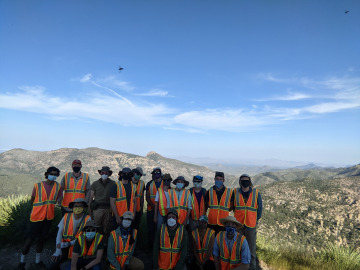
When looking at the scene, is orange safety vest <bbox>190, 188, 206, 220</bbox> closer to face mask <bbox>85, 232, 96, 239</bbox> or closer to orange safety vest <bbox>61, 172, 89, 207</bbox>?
face mask <bbox>85, 232, 96, 239</bbox>

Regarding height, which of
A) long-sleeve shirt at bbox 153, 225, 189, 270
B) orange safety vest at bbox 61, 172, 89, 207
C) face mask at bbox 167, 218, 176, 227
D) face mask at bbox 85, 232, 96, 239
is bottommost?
long-sleeve shirt at bbox 153, 225, 189, 270

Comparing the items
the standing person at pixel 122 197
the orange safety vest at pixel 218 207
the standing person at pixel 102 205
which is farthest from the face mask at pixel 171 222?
the standing person at pixel 102 205

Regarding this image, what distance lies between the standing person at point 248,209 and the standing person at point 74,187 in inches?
162

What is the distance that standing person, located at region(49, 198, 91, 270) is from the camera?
4.44 m

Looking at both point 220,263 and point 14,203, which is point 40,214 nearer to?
point 220,263

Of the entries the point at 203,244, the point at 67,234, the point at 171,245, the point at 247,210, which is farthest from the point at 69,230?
the point at 247,210

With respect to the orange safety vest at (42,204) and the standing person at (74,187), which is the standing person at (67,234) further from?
the standing person at (74,187)

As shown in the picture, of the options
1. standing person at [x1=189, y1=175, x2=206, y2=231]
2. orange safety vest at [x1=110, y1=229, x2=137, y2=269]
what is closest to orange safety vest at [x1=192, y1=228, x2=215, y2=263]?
standing person at [x1=189, y1=175, x2=206, y2=231]

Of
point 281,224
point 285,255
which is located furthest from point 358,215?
point 285,255

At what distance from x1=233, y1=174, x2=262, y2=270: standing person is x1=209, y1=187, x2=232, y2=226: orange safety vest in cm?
24

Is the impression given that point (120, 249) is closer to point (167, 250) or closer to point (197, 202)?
point (167, 250)

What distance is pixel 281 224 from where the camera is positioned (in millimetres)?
32688

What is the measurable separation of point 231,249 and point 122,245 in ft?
7.34

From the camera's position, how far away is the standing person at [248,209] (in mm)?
5195
